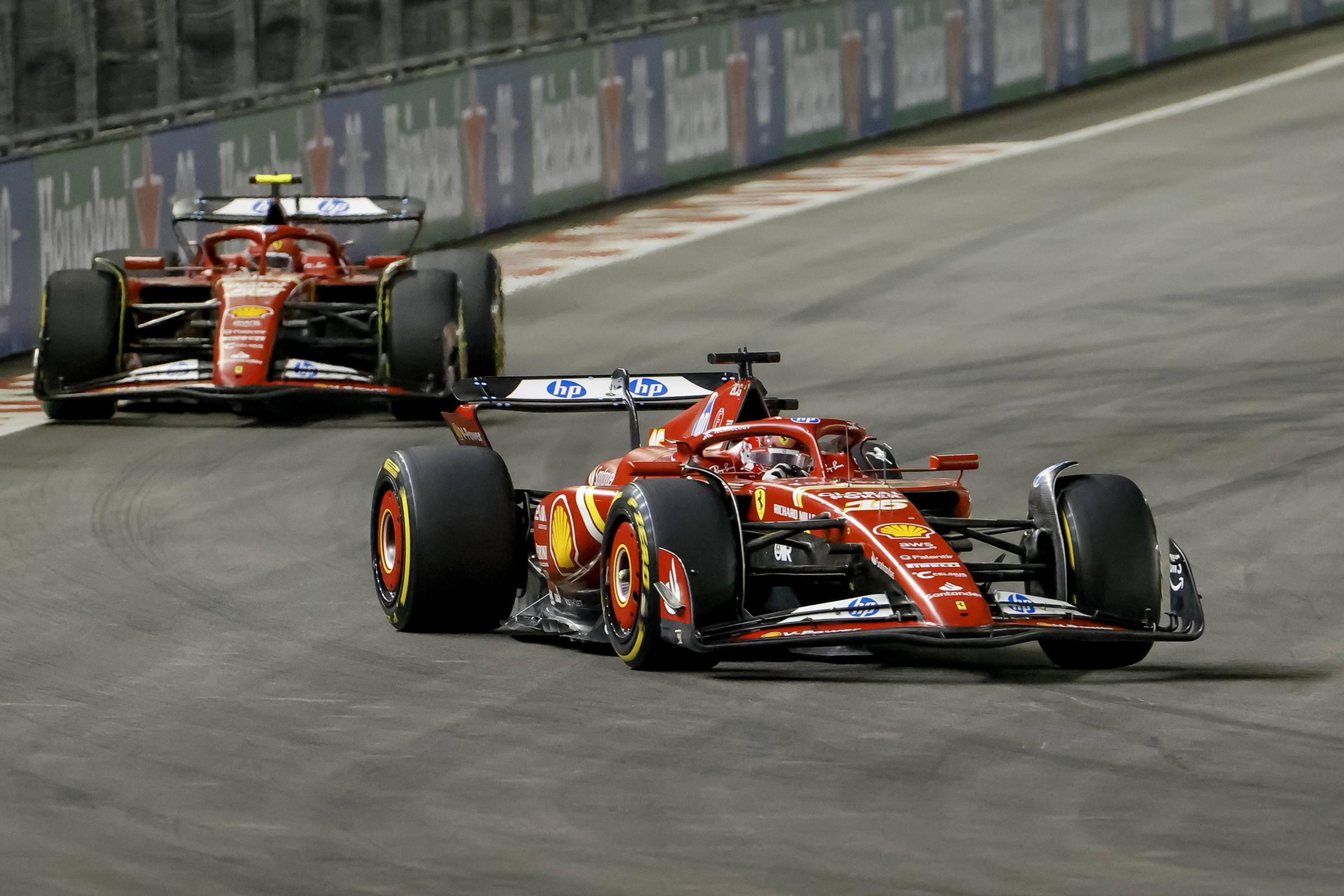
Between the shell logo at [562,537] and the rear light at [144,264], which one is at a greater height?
the rear light at [144,264]

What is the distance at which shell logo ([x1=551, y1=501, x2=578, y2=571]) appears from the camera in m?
10.0

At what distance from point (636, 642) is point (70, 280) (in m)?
8.57

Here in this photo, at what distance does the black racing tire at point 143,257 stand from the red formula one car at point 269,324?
0.04 meters

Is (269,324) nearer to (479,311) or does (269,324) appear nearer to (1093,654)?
(479,311)

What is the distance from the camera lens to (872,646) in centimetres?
971

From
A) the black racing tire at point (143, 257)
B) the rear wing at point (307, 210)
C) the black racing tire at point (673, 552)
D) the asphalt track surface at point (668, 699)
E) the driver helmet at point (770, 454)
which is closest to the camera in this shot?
the asphalt track surface at point (668, 699)

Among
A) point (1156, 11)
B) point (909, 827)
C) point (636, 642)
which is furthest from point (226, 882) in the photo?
point (1156, 11)

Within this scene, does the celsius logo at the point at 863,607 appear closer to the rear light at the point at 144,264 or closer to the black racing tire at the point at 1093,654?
the black racing tire at the point at 1093,654

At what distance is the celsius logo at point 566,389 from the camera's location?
431 inches

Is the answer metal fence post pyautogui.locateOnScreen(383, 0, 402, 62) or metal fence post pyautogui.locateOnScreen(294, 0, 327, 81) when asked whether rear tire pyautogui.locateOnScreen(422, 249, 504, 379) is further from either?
metal fence post pyautogui.locateOnScreen(383, 0, 402, 62)

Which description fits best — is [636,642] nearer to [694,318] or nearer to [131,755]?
[131,755]

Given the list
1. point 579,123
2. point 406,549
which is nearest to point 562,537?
point 406,549

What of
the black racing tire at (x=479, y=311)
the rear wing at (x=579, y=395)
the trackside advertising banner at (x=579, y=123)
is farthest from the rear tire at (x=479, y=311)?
the rear wing at (x=579, y=395)

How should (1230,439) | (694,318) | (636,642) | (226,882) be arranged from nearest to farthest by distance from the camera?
(226,882) < (636,642) < (1230,439) < (694,318)
